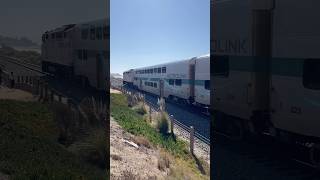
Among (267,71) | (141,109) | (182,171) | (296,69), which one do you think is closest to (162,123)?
(141,109)

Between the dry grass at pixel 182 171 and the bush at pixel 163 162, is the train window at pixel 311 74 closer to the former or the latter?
the dry grass at pixel 182 171

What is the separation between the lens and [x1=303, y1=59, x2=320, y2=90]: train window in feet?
12.5

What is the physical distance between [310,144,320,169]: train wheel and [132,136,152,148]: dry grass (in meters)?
1.54

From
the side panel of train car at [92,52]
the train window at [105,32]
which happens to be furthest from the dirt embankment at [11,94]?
the train window at [105,32]

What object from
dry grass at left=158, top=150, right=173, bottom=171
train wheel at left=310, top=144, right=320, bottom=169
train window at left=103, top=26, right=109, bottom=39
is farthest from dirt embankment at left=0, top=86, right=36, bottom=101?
train wheel at left=310, top=144, right=320, bottom=169

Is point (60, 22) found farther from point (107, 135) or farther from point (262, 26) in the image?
point (262, 26)

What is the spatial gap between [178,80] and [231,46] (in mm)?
605

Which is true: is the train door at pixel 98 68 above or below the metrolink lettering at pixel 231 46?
below

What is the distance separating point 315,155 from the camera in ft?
13.4

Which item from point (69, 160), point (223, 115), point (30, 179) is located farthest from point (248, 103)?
point (30, 179)

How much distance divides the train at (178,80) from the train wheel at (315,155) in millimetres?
1090

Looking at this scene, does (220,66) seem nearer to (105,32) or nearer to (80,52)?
(105,32)

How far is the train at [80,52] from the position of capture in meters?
3.94

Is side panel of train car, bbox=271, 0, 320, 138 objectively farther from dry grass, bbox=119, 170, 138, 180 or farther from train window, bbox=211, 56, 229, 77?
dry grass, bbox=119, 170, 138, 180
